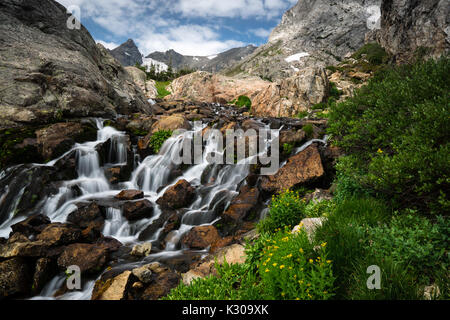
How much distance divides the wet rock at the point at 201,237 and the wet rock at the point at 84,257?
2.65 metres

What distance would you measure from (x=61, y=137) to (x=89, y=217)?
600 cm

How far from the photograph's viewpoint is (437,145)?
4.26 m

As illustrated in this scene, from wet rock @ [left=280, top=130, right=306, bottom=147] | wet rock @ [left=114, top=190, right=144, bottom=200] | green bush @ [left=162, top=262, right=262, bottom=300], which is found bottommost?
green bush @ [left=162, top=262, right=262, bottom=300]

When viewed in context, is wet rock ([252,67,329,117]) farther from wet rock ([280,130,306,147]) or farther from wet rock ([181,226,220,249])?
wet rock ([181,226,220,249])

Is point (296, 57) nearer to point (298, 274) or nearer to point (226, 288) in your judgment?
point (226, 288)

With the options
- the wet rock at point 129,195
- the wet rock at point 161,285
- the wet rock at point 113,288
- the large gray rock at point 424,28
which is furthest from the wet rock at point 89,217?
the large gray rock at point 424,28

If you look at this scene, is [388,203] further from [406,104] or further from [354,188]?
[406,104]

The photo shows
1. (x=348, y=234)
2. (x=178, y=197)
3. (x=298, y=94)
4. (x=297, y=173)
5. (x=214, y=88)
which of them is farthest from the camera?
(x=214, y=88)

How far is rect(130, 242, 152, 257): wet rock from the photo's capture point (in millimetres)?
7270

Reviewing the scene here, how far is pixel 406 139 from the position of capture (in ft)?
15.1

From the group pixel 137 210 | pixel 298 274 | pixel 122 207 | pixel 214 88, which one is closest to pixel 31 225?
pixel 122 207

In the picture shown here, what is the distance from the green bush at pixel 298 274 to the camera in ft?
9.64

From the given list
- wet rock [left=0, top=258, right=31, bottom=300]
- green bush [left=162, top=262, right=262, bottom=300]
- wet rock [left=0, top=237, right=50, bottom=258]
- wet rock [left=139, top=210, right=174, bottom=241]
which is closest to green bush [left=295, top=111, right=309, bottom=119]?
wet rock [left=139, top=210, right=174, bottom=241]

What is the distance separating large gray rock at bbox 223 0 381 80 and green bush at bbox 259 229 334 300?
3744 inches
